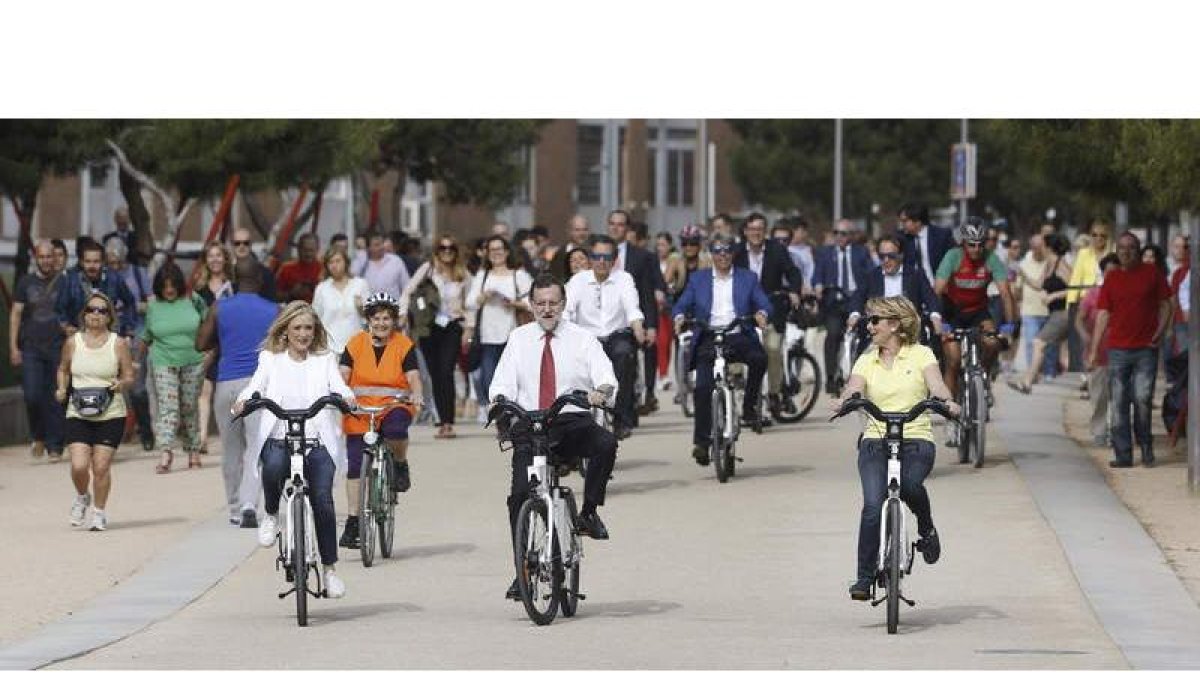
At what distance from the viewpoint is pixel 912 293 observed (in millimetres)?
20438

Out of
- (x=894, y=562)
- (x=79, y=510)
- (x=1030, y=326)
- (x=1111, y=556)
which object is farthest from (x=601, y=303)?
(x=1030, y=326)

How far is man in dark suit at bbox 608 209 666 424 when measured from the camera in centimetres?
2216

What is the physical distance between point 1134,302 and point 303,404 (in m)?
8.27

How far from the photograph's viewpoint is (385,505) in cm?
1484

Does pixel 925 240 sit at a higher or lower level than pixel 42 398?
higher

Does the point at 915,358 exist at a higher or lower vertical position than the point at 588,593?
higher

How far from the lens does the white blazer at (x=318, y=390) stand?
43.7 feet

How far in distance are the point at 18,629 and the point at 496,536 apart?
4.14m

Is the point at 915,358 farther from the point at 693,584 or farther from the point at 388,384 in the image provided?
the point at 388,384

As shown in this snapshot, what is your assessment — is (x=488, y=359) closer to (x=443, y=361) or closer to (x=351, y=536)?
(x=443, y=361)

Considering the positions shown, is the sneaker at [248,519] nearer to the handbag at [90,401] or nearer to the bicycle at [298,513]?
the handbag at [90,401]

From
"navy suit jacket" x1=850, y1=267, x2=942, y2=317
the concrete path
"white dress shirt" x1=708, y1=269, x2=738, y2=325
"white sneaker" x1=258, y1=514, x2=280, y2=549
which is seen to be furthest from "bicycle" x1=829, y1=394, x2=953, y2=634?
"navy suit jacket" x1=850, y1=267, x2=942, y2=317

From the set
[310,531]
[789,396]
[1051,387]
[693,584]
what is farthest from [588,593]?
[1051,387]

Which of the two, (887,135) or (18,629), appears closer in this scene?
(18,629)
